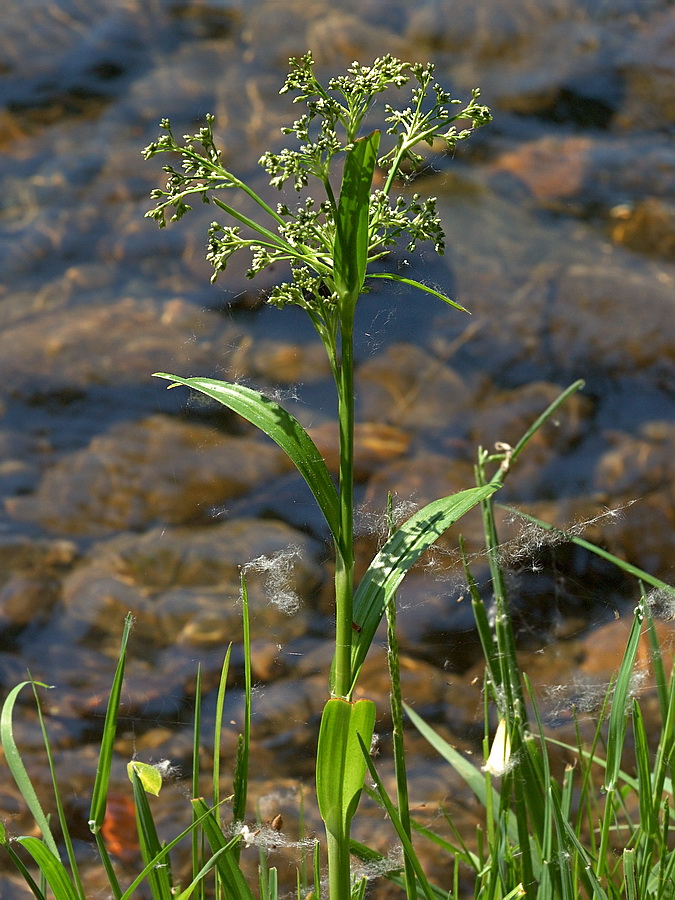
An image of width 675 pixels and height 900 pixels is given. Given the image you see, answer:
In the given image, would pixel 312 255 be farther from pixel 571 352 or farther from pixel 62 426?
pixel 571 352

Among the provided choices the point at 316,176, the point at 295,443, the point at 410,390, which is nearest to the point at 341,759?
the point at 295,443

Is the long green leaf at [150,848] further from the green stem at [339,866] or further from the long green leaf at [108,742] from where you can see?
the green stem at [339,866]

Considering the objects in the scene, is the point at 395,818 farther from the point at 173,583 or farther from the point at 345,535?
the point at 173,583

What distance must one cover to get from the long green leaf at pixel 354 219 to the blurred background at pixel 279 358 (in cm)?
107

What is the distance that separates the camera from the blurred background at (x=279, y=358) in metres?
3.29

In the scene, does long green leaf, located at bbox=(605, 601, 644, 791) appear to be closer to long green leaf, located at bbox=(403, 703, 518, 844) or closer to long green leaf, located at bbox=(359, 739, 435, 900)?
long green leaf, located at bbox=(359, 739, 435, 900)

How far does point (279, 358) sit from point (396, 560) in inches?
118

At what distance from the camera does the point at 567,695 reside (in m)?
2.41

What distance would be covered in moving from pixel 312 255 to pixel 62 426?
3529mm

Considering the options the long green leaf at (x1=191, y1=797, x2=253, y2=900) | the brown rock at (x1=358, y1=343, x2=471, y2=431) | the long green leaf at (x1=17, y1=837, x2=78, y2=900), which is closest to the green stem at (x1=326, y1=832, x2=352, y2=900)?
the long green leaf at (x1=191, y1=797, x2=253, y2=900)

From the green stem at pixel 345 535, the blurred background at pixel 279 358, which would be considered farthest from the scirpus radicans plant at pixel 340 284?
the blurred background at pixel 279 358

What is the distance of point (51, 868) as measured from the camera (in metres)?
1.11

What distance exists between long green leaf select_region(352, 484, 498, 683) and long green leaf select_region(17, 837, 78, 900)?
450mm

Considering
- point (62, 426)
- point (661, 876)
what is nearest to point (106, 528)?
point (62, 426)
